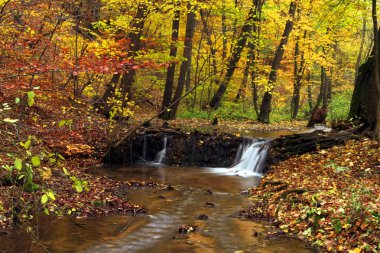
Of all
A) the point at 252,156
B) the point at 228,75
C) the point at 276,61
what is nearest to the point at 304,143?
the point at 252,156

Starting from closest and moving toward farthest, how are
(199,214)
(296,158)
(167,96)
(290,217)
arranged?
(290,217) → (199,214) → (296,158) → (167,96)

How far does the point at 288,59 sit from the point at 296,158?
1833 cm

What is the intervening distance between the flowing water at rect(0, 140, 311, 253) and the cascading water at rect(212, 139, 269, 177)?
9.71 feet

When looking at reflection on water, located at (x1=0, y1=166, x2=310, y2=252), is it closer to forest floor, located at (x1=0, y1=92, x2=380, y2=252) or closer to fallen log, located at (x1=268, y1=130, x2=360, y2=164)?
forest floor, located at (x1=0, y1=92, x2=380, y2=252)

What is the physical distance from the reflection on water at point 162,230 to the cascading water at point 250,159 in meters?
3.85

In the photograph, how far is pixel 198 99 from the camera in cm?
2811

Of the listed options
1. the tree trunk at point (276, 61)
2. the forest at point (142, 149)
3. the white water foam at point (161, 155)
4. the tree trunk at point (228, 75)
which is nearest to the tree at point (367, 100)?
the forest at point (142, 149)

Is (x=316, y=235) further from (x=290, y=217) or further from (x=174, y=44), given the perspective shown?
(x=174, y=44)

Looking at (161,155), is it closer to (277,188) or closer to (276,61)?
(277,188)

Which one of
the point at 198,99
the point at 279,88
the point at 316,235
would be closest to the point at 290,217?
the point at 316,235

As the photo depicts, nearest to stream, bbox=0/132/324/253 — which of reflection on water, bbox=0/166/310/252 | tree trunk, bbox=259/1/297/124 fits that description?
reflection on water, bbox=0/166/310/252

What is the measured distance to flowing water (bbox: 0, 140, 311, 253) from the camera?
651 cm

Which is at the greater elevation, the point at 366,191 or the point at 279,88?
the point at 279,88

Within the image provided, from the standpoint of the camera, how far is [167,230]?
7488 millimetres
